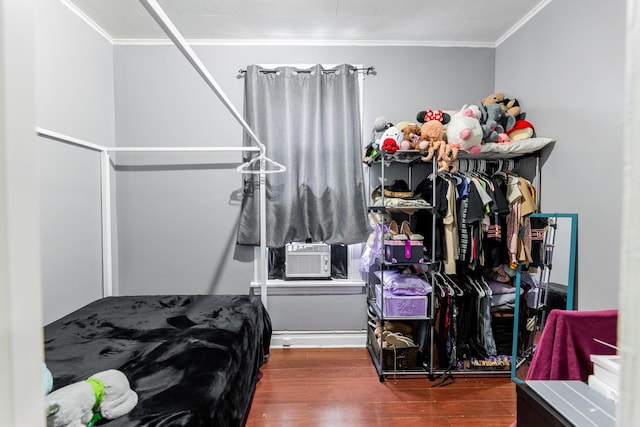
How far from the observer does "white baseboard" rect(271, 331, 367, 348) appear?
2.62 m

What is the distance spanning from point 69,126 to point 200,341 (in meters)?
1.92

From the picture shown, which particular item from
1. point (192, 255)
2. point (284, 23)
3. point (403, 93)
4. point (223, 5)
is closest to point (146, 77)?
point (223, 5)

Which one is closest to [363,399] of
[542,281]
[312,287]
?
[312,287]

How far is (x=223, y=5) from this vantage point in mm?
2117

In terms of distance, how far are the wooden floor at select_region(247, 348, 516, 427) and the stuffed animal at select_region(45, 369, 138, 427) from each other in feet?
3.01

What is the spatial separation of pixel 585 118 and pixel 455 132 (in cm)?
74

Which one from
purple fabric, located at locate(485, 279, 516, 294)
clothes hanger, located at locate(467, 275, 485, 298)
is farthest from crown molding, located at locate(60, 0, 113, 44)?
purple fabric, located at locate(485, 279, 516, 294)

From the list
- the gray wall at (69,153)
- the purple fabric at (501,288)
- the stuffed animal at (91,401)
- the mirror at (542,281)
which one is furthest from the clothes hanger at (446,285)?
the gray wall at (69,153)

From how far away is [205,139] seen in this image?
2.62 m

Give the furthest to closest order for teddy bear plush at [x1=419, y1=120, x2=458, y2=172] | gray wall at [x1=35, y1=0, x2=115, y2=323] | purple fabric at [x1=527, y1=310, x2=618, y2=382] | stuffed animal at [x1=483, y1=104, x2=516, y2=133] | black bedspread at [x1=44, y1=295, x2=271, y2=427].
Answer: stuffed animal at [x1=483, y1=104, x2=516, y2=133] < teddy bear plush at [x1=419, y1=120, x2=458, y2=172] < gray wall at [x1=35, y1=0, x2=115, y2=323] < purple fabric at [x1=527, y1=310, x2=618, y2=382] < black bedspread at [x1=44, y1=295, x2=271, y2=427]

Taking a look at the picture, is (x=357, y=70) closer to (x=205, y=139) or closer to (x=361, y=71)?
(x=361, y=71)

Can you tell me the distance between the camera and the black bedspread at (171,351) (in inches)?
43.7

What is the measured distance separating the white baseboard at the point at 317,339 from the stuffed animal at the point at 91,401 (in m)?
1.59

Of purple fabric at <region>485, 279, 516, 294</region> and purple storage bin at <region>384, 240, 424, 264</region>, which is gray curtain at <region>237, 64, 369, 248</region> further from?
purple fabric at <region>485, 279, 516, 294</region>
